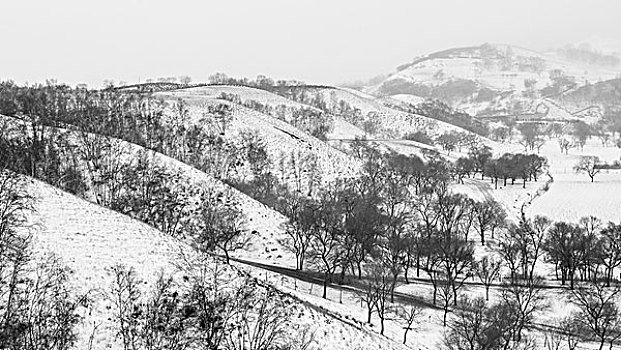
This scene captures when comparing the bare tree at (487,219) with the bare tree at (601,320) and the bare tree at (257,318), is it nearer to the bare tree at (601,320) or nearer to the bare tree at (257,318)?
the bare tree at (601,320)

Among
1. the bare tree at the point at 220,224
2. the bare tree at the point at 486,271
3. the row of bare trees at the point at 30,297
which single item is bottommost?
the bare tree at the point at 486,271

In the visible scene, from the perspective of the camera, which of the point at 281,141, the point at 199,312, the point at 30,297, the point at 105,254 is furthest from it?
the point at 281,141

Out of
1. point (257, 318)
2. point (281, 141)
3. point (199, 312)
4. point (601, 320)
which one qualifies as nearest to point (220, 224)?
point (257, 318)

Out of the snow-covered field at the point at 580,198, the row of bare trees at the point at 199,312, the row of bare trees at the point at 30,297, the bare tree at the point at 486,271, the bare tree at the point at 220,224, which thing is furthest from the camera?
the snow-covered field at the point at 580,198

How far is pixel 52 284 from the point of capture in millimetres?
25797

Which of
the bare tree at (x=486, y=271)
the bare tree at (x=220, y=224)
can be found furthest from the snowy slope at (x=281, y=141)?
the bare tree at (x=486, y=271)

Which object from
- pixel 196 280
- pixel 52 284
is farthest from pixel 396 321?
pixel 52 284

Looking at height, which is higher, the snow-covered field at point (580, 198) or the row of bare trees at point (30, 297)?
the row of bare trees at point (30, 297)

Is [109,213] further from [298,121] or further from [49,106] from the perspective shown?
[298,121]

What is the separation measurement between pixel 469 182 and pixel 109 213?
88.1 m

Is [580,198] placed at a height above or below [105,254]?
below

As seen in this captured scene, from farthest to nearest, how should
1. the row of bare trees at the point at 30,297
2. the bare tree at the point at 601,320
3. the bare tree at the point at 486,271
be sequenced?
the bare tree at the point at 486,271 → the bare tree at the point at 601,320 → the row of bare trees at the point at 30,297

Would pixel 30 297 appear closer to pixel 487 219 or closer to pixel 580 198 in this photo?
pixel 487 219

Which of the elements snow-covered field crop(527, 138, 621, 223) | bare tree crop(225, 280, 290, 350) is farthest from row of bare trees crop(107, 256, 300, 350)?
snow-covered field crop(527, 138, 621, 223)
